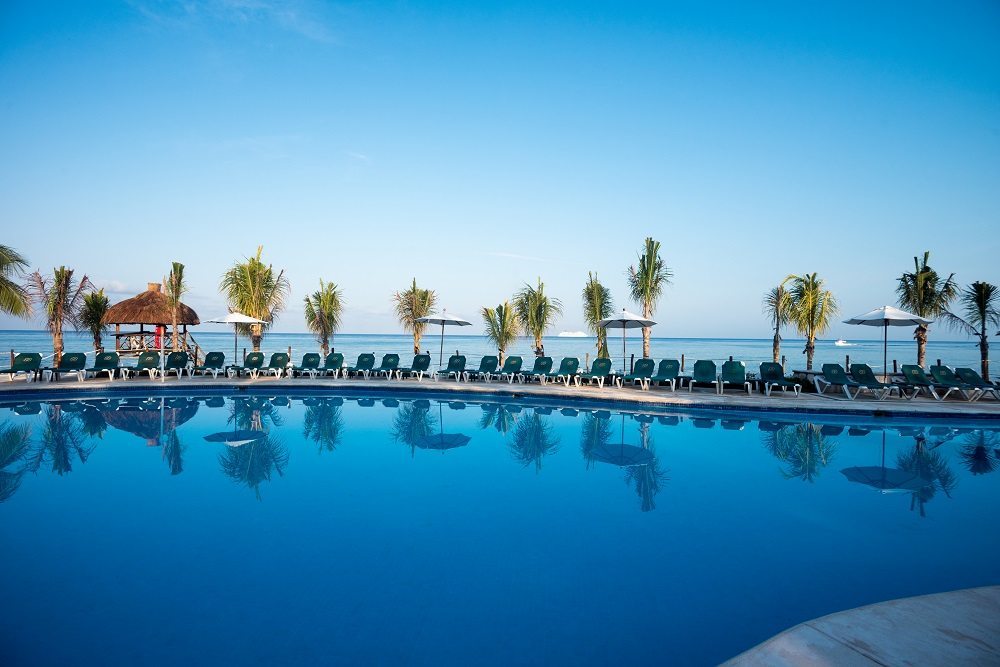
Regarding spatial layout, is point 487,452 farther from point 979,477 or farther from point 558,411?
point 979,477

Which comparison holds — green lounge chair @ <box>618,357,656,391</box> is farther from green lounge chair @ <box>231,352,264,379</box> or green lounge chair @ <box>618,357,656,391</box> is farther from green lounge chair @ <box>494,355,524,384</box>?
green lounge chair @ <box>231,352,264,379</box>

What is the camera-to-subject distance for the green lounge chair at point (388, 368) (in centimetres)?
1452

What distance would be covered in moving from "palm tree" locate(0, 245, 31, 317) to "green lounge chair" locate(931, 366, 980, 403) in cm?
2083

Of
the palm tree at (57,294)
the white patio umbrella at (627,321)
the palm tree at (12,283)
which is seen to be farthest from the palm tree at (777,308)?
the palm tree at (57,294)

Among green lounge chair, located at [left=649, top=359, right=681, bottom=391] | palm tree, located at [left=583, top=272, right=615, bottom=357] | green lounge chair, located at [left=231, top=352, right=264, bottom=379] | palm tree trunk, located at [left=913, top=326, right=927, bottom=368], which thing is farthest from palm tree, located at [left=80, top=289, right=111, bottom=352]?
palm tree trunk, located at [left=913, top=326, right=927, bottom=368]

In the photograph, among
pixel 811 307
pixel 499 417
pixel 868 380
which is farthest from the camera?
pixel 811 307

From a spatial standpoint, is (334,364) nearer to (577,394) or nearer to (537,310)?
(537,310)

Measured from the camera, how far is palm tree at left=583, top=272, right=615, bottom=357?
49.4 feet

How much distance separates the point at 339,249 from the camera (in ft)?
75.2

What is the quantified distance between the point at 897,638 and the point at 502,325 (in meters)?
13.9

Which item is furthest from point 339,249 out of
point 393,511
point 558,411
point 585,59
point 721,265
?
point 393,511

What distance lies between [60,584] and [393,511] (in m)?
2.34

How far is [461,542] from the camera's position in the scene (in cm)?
399

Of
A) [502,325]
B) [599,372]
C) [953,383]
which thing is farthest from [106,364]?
[953,383]
